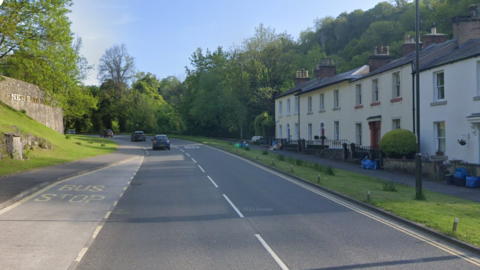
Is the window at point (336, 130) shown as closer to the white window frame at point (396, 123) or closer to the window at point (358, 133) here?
the window at point (358, 133)

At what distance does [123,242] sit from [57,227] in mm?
2277

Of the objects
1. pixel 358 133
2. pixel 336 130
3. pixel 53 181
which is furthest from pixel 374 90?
pixel 53 181

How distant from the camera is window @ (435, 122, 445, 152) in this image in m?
22.7

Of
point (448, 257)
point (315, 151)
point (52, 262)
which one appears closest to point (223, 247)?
point (52, 262)

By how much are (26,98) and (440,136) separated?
30.5 m

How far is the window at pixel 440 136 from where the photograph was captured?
74.3 ft

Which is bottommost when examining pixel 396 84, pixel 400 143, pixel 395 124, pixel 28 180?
pixel 28 180

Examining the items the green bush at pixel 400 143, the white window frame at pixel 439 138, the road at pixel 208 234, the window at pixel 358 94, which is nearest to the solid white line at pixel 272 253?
the road at pixel 208 234

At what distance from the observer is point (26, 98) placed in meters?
34.3

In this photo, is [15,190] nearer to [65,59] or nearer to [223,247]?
[223,247]

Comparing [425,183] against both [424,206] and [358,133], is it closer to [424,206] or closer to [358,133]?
[424,206]

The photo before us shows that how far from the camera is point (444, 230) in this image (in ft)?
29.5

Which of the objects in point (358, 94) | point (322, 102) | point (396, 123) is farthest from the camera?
point (322, 102)

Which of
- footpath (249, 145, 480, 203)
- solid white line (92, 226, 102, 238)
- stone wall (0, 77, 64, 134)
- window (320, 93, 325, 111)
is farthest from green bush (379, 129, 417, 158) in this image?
stone wall (0, 77, 64, 134)
